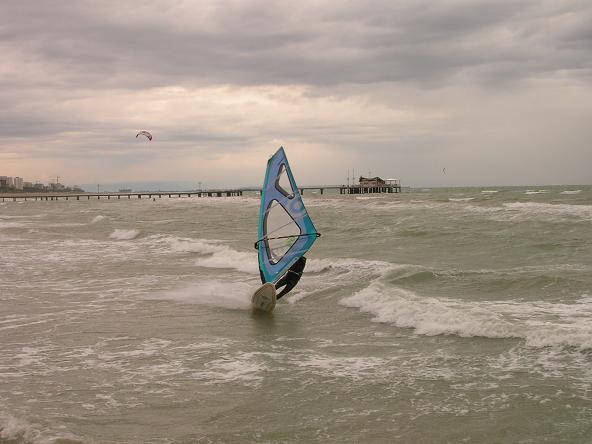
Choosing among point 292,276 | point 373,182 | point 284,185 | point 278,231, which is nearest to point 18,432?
point 292,276

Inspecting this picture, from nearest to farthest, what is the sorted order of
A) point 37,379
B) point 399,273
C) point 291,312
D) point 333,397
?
point 333,397 → point 37,379 → point 291,312 → point 399,273

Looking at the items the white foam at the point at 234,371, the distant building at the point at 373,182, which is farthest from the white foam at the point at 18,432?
the distant building at the point at 373,182

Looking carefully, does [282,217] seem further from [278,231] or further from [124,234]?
[124,234]

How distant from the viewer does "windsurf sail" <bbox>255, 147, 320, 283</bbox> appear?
11.1 meters

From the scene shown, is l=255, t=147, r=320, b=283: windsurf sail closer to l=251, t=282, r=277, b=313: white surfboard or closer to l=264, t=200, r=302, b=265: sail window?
l=264, t=200, r=302, b=265: sail window

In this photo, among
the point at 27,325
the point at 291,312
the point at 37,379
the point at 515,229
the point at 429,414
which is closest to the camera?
the point at 429,414

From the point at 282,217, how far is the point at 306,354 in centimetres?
395

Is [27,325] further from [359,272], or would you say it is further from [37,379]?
[359,272]

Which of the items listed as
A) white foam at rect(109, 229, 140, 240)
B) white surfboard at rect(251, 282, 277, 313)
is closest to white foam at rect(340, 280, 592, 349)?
white surfboard at rect(251, 282, 277, 313)

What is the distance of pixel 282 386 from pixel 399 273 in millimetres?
7640

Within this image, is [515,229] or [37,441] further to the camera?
[515,229]

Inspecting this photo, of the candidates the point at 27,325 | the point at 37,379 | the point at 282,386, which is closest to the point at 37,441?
the point at 37,379

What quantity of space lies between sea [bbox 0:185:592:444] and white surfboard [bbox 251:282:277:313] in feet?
0.55

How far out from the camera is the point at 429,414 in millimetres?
5723
